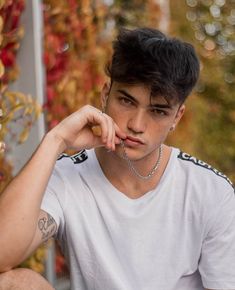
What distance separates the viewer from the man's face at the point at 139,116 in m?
2.38

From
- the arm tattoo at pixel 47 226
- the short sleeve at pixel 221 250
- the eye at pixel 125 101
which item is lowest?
the short sleeve at pixel 221 250

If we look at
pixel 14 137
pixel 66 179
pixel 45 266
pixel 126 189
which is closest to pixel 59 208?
pixel 66 179

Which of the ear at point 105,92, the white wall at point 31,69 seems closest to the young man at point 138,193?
the ear at point 105,92

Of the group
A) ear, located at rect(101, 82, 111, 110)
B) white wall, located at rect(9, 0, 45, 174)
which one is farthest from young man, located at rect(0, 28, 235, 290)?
white wall, located at rect(9, 0, 45, 174)

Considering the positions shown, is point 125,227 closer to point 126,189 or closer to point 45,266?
point 126,189

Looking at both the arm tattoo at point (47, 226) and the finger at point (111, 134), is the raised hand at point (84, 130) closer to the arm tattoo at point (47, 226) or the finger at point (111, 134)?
the finger at point (111, 134)

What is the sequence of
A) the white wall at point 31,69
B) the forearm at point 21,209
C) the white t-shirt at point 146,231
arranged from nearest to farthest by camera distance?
the forearm at point 21,209
the white t-shirt at point 146,231
the white wall at point 31,69

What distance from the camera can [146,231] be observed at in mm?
2520

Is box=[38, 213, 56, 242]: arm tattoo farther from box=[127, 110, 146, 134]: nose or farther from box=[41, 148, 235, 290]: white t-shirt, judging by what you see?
box=[127, 110, 146, 134]: nose

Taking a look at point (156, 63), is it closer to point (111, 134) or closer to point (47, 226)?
point (111, 134)

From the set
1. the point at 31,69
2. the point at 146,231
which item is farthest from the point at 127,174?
the point at 31,69

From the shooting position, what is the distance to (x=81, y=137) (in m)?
2.47

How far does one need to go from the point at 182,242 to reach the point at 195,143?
3667mm

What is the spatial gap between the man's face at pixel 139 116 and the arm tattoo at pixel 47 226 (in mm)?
345
